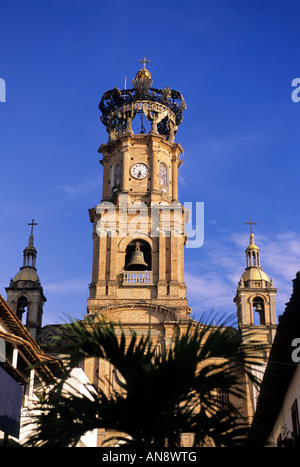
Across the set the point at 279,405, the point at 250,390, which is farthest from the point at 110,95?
the point at 279,405

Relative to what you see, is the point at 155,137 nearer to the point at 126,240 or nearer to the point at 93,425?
the point at 126,240

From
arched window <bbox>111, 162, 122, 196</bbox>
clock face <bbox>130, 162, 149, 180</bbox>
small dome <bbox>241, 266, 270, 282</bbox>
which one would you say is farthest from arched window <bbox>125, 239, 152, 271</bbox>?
small dome <bbox>241, 266, 270, 282</bbox>

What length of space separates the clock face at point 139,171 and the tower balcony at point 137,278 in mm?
7379

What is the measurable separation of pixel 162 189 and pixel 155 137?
3.86 meters

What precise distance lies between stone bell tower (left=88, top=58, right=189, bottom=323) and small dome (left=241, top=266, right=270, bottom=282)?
15.8 feet

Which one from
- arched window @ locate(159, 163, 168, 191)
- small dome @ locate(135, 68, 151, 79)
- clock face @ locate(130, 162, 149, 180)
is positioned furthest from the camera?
small dome @ locate(135, 68, 151, 79)

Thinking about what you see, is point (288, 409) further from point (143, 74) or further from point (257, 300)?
point (143, 74)

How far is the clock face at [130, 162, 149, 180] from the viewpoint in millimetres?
50244

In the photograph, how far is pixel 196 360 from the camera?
12.1 m

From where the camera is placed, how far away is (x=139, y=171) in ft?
165

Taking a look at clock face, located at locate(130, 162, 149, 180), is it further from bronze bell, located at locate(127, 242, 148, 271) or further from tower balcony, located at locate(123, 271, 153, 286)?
tower balcony, located at locate(123, 271, 153, 286)

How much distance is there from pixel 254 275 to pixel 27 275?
1597 cm

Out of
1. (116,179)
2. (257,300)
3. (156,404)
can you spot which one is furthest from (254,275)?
(156,404)

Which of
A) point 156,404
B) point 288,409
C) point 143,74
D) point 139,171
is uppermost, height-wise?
point 143,74
